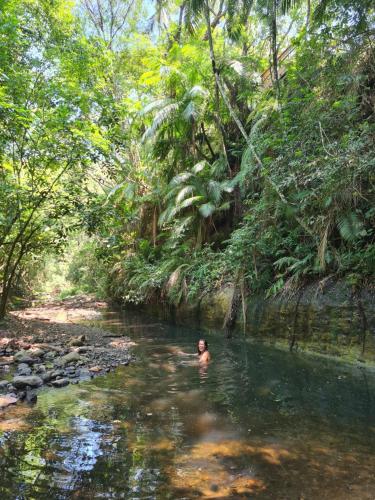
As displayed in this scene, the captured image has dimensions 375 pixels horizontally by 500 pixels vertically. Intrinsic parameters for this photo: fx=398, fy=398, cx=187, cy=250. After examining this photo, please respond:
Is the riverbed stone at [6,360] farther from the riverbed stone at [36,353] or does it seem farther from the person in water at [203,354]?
the person in water at [203,354]

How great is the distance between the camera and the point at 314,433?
4824 mm

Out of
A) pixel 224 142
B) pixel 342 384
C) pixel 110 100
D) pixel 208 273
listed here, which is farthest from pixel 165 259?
pixel 342 384

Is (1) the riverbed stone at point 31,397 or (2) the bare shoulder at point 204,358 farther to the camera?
(2) the bare shoulder at point 204,358

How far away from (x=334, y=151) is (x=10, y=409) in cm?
730

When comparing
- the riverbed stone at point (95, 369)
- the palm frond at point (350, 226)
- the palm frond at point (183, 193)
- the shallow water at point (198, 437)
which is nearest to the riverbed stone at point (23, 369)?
the shallow water at point (198, 437)

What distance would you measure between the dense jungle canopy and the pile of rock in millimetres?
3162

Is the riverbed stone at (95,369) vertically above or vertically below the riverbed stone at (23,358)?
below

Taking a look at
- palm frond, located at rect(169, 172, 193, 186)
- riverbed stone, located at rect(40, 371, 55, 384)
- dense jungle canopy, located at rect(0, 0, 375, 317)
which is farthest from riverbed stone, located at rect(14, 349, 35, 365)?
palm frond, located at rect(169, 172, 193, 186)

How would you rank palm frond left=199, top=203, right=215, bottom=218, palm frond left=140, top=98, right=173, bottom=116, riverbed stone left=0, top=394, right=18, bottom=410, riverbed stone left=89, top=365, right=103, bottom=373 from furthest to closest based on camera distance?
palm frond left=140, top=98, right=173, bottom=116
palm frond left=199, top=203, right=215, bottom=218
riverbed stone left=89, top=365, right=103, bottom=373
riverbed stone left=0, top=394, right=18, bottom=410

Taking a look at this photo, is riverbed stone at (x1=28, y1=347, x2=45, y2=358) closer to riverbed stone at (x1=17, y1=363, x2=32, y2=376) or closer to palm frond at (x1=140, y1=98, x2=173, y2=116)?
riverbed stone at (x1=17, y1=363, x2=32, y2=376)

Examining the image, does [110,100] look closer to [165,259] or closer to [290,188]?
[290,188]

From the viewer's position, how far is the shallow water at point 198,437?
3553 mm

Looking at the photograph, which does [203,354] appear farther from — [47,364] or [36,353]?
[36,353]

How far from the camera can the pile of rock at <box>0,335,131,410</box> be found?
6383 mm
